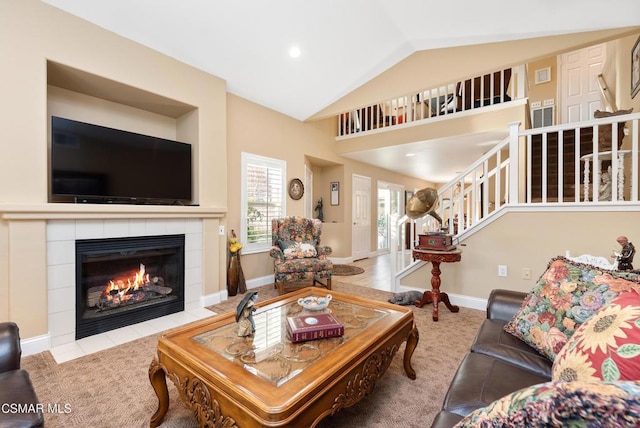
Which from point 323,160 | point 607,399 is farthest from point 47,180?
point 323,160

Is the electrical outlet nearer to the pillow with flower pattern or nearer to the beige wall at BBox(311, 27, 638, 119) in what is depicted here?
the pillow with flower pattern

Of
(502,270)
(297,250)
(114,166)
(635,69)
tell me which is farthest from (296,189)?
(635,69)

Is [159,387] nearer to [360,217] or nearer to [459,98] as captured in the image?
[459,98]

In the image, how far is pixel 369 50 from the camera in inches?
136

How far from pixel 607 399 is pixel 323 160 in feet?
17.5

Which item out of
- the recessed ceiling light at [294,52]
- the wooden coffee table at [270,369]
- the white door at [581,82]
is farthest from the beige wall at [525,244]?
the white door at [581,82]

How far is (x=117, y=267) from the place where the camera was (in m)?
2.88

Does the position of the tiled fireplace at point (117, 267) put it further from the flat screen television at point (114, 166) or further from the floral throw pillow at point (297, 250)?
the floral throw pillow at point (297, 250)

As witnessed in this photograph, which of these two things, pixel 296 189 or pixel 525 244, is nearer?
pixel 525 244

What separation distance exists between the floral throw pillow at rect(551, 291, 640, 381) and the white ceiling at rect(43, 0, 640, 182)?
277 centimetres

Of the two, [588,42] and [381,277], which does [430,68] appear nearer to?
[588,42]

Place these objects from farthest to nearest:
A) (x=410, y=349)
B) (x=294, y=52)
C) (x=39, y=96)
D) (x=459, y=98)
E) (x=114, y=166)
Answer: (x=459, y=98), (x=294, y=52), (x=114, y=166), (x=39, y=96), (x=410, y=349)

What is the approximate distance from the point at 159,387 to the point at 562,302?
2032mm

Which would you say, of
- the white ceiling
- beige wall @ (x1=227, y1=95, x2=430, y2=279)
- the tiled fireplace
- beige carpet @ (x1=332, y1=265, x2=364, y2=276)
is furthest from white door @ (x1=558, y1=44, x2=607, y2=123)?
the tiled fireplace
